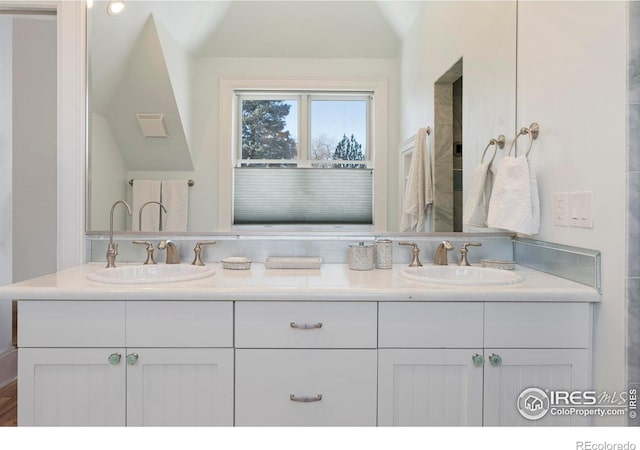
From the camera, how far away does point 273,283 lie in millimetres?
1402

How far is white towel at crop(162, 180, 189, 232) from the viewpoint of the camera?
1851 mm

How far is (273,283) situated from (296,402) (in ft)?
1.21

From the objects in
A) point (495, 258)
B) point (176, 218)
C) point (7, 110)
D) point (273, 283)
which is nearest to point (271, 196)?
point (176, 218)

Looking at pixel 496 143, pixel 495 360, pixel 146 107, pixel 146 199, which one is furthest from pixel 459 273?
pixel 146 107

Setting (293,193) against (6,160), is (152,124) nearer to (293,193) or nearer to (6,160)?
(293,193)

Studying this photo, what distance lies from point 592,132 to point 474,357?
77 cm

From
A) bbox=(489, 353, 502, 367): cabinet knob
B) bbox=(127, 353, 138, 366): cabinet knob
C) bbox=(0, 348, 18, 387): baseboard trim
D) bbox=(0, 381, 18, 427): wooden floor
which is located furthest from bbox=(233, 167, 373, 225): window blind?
Answer: bbox=(0, 348, 18, 387): baseboard trim

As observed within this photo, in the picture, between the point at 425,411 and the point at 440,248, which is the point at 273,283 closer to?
the point at 425,411

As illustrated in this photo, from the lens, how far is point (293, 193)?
185 centimetres

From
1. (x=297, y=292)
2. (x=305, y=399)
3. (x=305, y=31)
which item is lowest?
(x=305, y=399)

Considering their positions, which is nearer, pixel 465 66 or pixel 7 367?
pixel 465 66

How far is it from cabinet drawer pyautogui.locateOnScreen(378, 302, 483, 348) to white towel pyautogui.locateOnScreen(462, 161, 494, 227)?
645 mm

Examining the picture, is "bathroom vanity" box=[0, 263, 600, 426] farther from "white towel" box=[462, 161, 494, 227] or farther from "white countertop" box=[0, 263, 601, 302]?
"white towel" box=[462, 161, 494, 227]

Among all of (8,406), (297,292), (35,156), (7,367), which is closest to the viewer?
(297,292)
